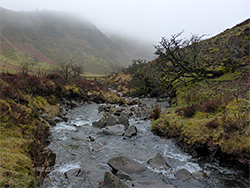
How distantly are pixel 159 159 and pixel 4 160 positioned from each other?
5380 mm

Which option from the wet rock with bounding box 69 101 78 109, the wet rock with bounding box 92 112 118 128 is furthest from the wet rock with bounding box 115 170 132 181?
the wet rock with bounding box 69 101 78 109

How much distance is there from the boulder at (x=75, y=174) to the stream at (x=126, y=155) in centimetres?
5

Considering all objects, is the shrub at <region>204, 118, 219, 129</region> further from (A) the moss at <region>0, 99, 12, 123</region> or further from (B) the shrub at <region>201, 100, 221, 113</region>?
(A) the moss at <region>0, 99, 12, 123</region>

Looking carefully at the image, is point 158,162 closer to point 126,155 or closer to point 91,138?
point 126,155

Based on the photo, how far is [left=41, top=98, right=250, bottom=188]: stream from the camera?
5.24 meters

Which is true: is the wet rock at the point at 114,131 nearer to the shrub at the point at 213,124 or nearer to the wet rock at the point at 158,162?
the wet rock at the point at 158,162

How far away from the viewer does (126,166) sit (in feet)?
19.9

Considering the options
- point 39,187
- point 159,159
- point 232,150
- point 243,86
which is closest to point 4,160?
point 39,187

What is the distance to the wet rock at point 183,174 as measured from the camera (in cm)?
556

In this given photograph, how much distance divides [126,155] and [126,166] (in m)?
1.52

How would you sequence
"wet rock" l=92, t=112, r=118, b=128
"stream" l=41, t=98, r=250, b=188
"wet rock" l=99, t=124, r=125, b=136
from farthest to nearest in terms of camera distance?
"wet rock" l=92, t=112, r=118, b=128
"wet rock" l=99, t=124, r=125, b=136
"stream" l=41, t=98, r=250, b=188

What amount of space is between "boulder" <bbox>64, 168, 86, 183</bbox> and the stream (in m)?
0.05

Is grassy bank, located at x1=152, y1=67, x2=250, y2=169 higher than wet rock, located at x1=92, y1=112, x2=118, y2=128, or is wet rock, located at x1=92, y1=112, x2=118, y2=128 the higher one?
grassy bank, located at x1=152, y1=67, x2=250, y2=169

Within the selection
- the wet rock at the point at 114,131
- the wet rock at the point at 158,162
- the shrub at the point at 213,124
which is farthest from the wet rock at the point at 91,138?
the shrub at the point at 213,124
